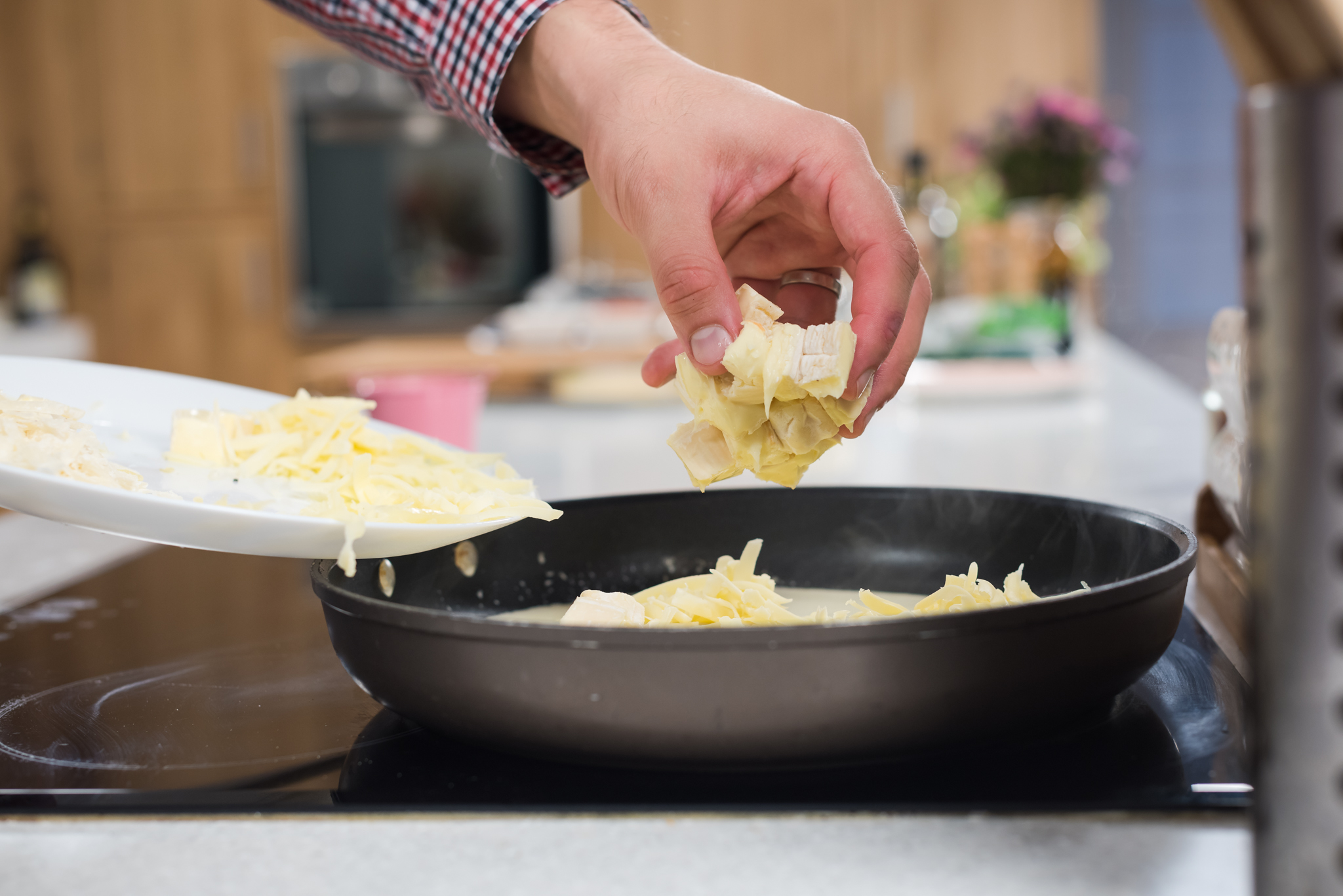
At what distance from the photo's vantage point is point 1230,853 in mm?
402

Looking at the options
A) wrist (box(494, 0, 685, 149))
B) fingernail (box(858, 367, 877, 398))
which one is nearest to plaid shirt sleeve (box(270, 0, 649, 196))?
wrist (box(494, 0, 685, 149))

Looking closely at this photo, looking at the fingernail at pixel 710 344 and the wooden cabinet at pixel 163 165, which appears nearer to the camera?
the fingernail at pixel 710 344

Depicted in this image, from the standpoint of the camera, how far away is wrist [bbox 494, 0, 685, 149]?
2.31 feet

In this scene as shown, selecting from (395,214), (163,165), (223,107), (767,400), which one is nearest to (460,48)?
(767,400)

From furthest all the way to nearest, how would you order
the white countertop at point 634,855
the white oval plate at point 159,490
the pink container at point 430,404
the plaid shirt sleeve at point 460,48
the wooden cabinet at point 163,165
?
the wooden cabinet at point 163,165, the pink container at point 430,404, the plaid shirt sleeve at point 460,48, the white oval plate at point 159,490, the white countertop at point 634,855

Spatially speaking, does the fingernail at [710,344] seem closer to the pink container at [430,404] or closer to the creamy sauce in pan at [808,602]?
the creamy sauce in pan at [808,602]

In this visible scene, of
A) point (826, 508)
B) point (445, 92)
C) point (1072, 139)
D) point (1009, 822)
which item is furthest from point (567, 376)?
point (1009, 822)

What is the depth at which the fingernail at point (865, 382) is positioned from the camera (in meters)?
0.62

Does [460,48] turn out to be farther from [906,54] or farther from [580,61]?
[906,54]

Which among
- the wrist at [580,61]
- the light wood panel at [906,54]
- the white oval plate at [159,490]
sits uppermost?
the light wood panel at [906,54]

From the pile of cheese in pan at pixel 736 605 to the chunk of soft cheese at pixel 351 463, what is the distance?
0.09 meters

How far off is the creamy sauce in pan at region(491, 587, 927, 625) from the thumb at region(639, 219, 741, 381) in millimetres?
171

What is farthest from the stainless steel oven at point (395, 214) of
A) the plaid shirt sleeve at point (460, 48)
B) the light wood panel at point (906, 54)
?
the plaid shirt sleeve at point (460, 48)

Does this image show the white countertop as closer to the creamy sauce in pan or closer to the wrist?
the creamy sauce in pan
